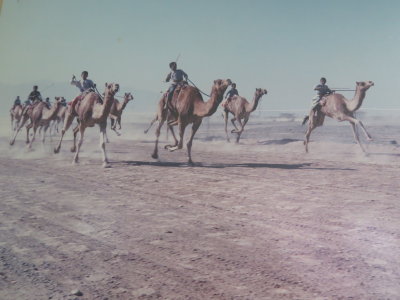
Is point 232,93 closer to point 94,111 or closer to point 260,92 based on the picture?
point 260,92

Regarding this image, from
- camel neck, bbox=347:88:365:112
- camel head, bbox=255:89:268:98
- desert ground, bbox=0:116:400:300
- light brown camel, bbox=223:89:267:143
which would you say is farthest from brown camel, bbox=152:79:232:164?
light brown camel, bbox=223:89:267:143

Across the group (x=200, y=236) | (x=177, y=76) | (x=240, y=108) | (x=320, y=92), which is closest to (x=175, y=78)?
(x=177, y=76)

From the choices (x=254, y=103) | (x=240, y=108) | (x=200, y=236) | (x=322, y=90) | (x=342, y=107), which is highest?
(x=322, y=90)

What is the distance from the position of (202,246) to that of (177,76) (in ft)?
26.6

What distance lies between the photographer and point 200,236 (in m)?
4.96

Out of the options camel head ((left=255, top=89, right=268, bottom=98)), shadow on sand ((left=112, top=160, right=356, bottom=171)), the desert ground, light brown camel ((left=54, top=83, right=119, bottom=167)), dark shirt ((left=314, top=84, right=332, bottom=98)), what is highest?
camel head ((left=255, top=89, right=268, bottom=98))

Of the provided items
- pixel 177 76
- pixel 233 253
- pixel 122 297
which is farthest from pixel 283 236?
pixel 177 76

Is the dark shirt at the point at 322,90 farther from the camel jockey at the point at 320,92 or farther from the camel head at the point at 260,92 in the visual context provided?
the camel head at the point at 260,92

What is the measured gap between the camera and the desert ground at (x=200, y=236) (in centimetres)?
358

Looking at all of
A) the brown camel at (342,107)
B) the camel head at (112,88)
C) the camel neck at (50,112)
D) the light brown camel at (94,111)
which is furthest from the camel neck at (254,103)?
the camel head at (112,88)

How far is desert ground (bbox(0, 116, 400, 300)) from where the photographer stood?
3576 millimetres

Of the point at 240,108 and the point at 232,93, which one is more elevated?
the point at 232,93

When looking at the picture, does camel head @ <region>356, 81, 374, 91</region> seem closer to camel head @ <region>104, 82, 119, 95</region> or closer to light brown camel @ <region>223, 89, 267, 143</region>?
light brown camel @ <region>223, 89, 267, 143</region>

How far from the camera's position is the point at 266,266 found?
13.1 feet
